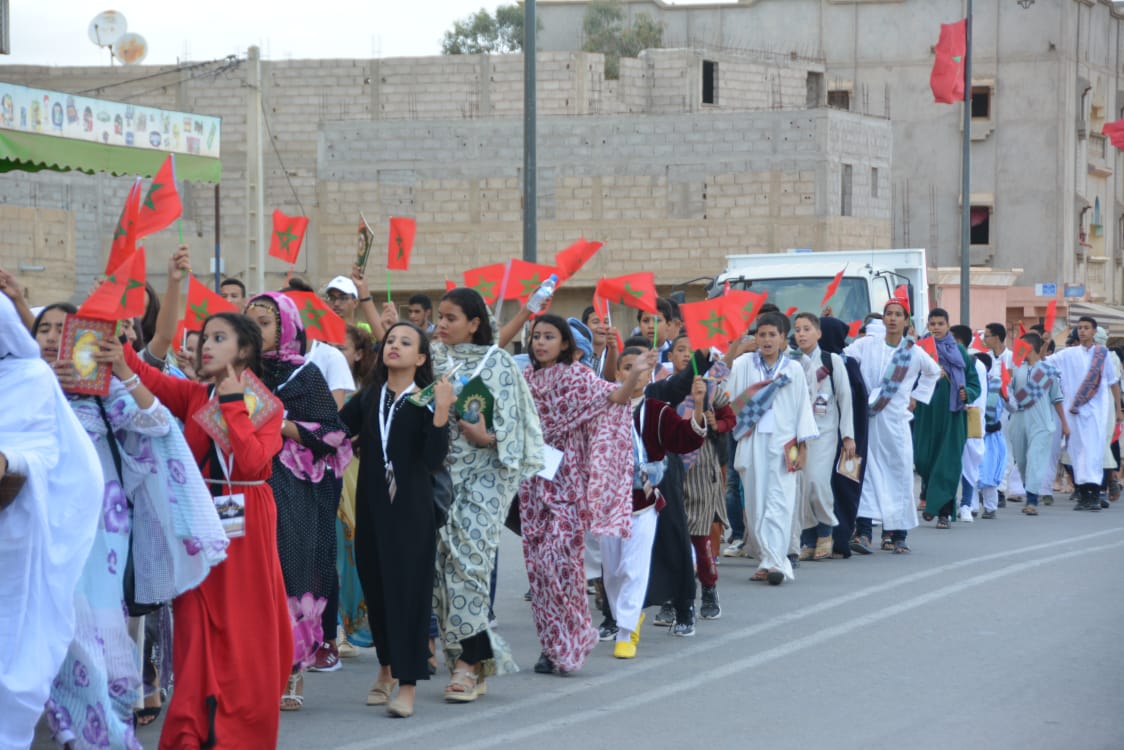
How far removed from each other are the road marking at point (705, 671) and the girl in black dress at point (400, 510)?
366mm

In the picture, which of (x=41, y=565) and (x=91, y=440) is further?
(x=91, y=440)

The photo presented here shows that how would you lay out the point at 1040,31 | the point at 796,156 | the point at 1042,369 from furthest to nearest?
the point at 1040,31 < the point at 796,156 < the point at 1042,369

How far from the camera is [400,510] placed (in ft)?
23.4

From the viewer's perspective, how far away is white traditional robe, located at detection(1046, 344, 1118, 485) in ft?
59.2

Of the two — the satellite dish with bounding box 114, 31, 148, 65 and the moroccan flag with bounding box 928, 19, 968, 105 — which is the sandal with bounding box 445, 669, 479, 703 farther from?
the satellite dish with bounding box 114, 31, 148, 65

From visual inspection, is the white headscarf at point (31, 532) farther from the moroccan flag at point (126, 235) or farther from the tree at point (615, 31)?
the tree at point (615, 31)

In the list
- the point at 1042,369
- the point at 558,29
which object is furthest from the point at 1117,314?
the point at 1042,369

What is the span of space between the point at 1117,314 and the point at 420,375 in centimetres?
4301

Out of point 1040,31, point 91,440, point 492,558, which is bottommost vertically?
point 492,558

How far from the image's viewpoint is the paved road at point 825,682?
6742mm

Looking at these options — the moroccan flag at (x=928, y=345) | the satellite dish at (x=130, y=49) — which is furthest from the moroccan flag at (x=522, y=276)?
the satellite dish at (x=130, y=49)

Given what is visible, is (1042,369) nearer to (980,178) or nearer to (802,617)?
(802,617)

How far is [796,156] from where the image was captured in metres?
42.9

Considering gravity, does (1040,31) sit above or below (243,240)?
above
